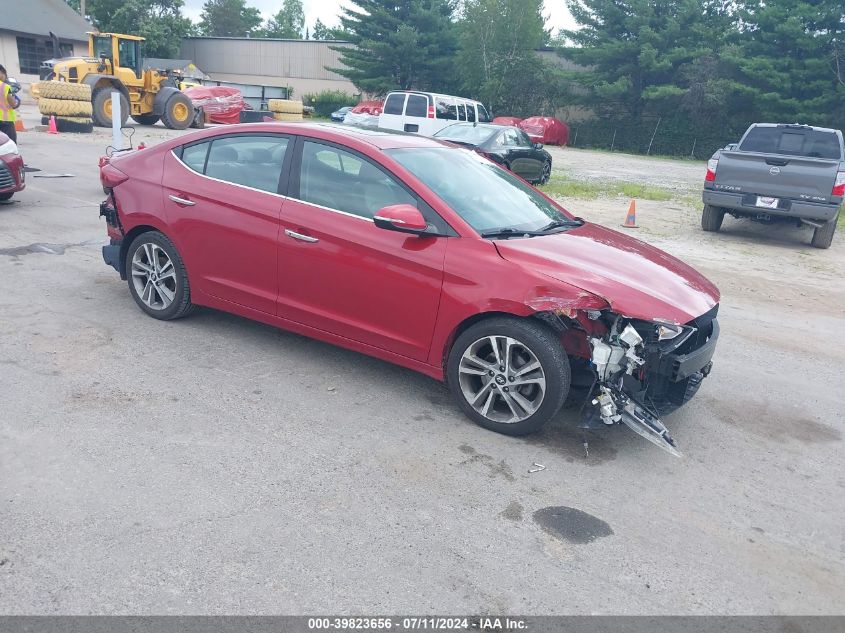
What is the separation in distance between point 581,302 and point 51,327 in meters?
4.06

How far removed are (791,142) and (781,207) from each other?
7.61 ft

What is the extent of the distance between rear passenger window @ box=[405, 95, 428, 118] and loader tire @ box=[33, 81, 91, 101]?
32.2ft

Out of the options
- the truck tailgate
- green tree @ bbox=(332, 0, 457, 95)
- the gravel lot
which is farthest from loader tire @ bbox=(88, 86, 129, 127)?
green tree @ bbox=(332, 0, 457, 95)

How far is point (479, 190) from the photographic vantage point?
5047 millimetres

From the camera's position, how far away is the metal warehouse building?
56.5m

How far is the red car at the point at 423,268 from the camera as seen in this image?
412cm

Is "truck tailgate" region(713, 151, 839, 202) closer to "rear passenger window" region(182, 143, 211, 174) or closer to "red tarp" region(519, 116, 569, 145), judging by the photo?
"rear passenger window" region(182, 143, 211, 174)

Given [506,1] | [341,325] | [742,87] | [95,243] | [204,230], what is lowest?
[95,243]

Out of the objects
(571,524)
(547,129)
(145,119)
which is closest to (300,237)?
(571,524)

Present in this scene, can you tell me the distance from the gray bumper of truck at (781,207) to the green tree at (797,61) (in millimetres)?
29983

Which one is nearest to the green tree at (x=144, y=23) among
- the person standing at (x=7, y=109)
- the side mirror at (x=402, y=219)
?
the person standing at (x=7, y=109)

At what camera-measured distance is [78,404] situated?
436 centimetres

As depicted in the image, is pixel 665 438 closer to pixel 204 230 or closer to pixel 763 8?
pixel 204 230

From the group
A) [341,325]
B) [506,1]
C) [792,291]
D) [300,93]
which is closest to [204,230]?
[341,325]
